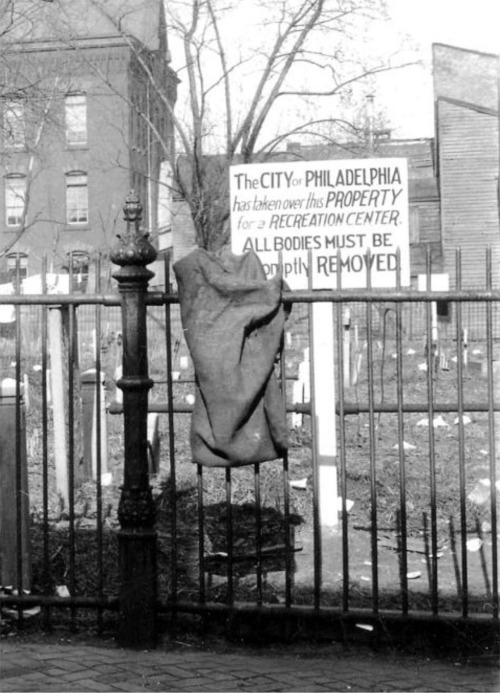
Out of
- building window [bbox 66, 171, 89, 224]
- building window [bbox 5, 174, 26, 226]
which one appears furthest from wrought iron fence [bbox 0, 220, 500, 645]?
building window [bbox 5, 174, 26, 226]

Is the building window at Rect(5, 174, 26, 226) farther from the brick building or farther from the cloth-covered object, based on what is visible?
the cloth-covered object

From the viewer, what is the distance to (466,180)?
39312mm

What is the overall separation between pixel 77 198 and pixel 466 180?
17548 mm

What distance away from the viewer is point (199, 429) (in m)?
4.94

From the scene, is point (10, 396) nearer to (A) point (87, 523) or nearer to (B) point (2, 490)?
(B) point (2, 490)

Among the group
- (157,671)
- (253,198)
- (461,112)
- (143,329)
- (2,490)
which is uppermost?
(461,112)

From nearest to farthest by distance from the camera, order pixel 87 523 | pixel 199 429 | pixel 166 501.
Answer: pixel 199 429, pixel 87 523, pixel 166 501

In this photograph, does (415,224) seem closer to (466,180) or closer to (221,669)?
(466,180)

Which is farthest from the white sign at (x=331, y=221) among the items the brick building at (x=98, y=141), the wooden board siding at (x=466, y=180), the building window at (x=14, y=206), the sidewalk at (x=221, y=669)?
the building window at (x=14, y=206)

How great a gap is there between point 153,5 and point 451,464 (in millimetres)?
21455

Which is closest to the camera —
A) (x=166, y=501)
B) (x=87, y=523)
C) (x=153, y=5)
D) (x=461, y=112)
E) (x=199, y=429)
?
(x=199, y=429)

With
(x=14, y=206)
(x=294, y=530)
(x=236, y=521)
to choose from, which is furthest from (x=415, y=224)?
(x=294, y=530)

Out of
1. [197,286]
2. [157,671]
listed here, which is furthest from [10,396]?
[157,671]

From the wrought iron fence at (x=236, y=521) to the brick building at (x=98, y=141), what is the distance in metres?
17.9
